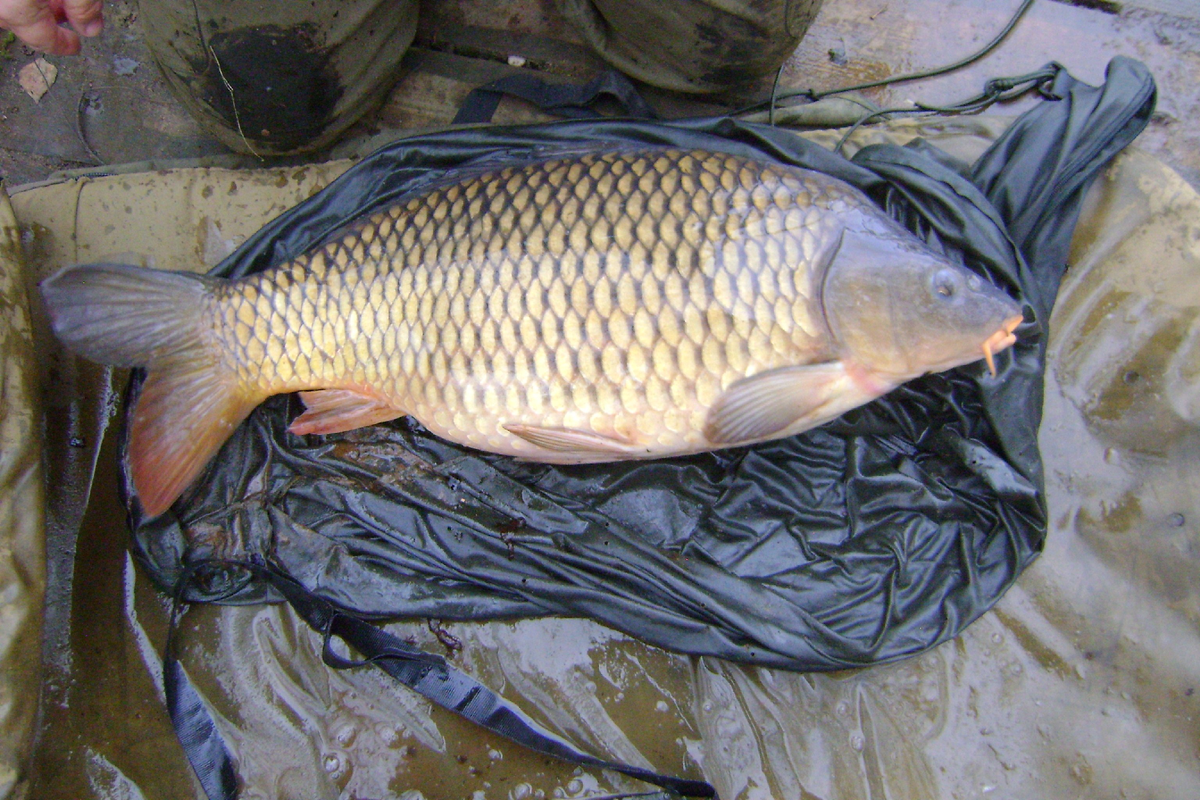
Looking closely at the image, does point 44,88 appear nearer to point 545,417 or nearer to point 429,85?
point 429,85

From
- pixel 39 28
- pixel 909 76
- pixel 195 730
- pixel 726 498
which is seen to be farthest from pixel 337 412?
pixel 909 76

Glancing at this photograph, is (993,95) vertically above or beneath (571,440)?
above

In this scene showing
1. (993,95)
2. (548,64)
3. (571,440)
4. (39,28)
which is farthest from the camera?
(548,64)

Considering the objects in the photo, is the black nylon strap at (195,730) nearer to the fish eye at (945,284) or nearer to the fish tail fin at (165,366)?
the fish tail fin at (165,366)

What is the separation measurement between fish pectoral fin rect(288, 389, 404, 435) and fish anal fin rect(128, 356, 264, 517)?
132mm

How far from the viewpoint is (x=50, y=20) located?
1.37 metres

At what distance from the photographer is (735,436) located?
1.21m

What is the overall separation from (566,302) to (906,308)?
58cm

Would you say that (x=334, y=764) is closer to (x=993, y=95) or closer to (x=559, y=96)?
(x=559, y=96)

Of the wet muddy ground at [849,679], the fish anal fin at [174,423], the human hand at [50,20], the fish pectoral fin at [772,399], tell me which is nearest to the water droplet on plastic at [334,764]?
the wet muddy ground at [849,679]

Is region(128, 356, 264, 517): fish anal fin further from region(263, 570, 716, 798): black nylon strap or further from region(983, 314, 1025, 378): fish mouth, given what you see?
region(983, 314, 1025, 378): fish mouth

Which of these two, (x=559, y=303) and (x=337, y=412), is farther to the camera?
(x=337, y=412)

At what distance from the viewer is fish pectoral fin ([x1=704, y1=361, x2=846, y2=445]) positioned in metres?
1.15

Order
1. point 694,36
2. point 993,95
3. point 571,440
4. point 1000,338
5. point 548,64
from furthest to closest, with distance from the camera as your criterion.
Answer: point 548,64 → point 993,95 → point 694,36 → point 571,440 → point 1000,338
